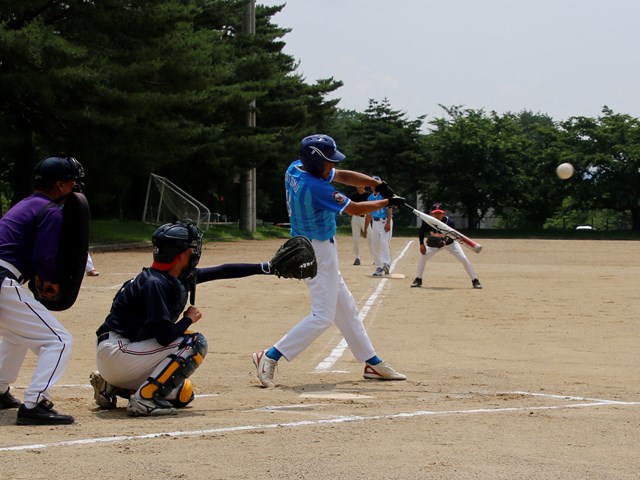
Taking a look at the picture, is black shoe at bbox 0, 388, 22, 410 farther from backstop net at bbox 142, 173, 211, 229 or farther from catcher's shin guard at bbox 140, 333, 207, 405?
backstop net at bbox 142, 173, 211, 229

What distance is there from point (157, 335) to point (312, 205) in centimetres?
214

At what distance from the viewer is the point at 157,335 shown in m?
6.95

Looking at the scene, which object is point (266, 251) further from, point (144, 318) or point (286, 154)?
point (144, 318)

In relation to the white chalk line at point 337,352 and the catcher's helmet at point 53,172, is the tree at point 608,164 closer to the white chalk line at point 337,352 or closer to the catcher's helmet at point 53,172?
the white chalk line at point 337,352

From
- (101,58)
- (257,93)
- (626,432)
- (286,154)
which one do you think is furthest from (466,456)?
(286,154)

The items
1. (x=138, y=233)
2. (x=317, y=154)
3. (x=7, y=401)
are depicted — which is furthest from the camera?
(x=138, y=233)

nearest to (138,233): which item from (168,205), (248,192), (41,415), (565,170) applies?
(168,205)

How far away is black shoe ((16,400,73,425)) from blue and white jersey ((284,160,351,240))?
9.60ft

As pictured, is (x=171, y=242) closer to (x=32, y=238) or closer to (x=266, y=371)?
(x=32, y=238)

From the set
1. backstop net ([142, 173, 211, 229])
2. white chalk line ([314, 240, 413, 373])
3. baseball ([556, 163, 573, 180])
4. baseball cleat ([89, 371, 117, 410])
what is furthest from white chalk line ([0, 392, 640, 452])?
→ baseball ([556, 163, 573, 180])

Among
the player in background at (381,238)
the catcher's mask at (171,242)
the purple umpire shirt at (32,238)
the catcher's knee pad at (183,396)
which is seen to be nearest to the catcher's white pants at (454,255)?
the player in background at (381,238)

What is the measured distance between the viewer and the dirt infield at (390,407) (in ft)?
17.4

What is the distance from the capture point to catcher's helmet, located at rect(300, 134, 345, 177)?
337 inches

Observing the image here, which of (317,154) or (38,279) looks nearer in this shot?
(38,279)
